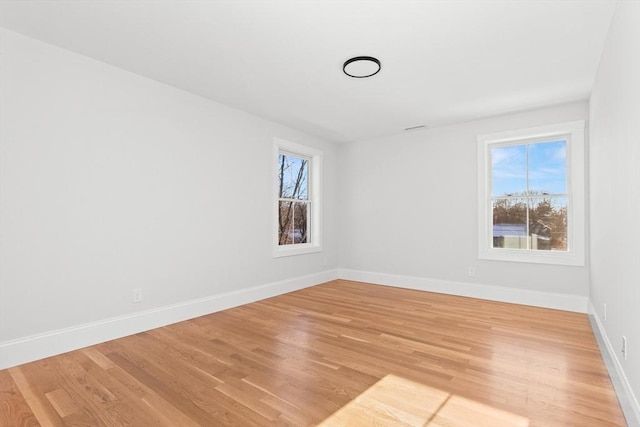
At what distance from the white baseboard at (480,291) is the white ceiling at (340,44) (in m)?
2.38

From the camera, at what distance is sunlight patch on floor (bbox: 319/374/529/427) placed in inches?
66.0

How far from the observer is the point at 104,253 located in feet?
9.48

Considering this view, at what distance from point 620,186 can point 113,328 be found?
4040 millimetres

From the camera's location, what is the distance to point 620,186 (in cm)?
203

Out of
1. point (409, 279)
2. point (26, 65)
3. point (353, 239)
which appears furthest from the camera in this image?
point (353, 239)

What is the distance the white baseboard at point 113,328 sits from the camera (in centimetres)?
240

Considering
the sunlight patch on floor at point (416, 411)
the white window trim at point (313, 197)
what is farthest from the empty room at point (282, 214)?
the white window trim at point (313, 197)

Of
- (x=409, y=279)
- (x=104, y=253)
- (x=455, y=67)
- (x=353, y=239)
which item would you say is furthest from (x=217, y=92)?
(x=409, y=279)

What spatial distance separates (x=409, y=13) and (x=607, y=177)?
78.1 inches

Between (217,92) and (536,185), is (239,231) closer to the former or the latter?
(217,92)

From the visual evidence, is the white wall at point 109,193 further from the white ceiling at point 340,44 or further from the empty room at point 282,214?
the white ceiling at point 340,44

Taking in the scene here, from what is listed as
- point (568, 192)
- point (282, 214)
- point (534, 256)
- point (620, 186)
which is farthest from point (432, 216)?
point (620, 186)

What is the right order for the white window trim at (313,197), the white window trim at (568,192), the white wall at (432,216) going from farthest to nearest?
1. the white window trim at (313,197)
2. the white wall at (432,216)
3. the white window trim at (568,192)

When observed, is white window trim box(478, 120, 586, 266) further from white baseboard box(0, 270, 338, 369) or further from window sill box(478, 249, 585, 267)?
white baseboard box(0, 270, 338, 369)
